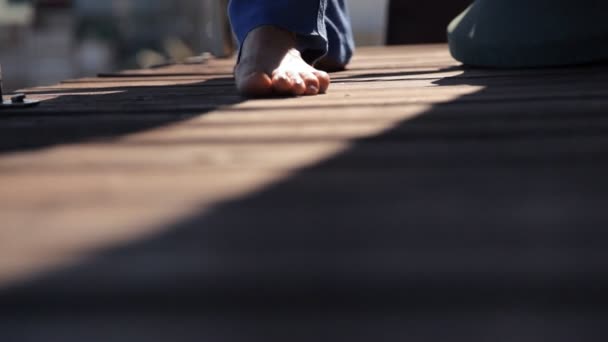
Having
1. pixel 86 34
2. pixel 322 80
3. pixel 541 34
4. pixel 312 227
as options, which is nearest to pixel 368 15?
pixel 541 34

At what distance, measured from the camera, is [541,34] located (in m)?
1.75

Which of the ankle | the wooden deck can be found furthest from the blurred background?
the wooden deck

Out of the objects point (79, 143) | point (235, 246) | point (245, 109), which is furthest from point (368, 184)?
point (245, 109)

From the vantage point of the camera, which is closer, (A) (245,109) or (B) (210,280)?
(B) (210,280)

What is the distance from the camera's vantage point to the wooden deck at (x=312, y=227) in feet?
1.43

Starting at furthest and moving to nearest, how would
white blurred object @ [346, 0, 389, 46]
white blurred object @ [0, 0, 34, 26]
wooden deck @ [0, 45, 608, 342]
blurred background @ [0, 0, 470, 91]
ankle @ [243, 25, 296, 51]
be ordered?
white blurred object @ [0, 0, 34, 26] → blurred background @ [0, 0, 470, 91] → white blurred object @ [346, 0, 389, 46] → ankle @ [243, 25, 296, 51] → wooden deck @ [0, 45, 608, 342]

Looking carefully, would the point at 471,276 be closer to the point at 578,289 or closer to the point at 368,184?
the point at 578,289

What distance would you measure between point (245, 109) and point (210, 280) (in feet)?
2.54

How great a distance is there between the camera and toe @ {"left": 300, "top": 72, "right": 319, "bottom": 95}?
1404 millimetres

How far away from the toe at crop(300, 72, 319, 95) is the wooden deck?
0.88 ft

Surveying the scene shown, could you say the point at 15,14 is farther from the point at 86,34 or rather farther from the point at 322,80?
the point at 322,80

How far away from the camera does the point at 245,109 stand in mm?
1241

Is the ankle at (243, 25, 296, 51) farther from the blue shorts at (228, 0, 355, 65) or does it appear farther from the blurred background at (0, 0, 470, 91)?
the blurred background at (0, 0, 470, 91)

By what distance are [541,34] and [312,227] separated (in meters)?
1.34
